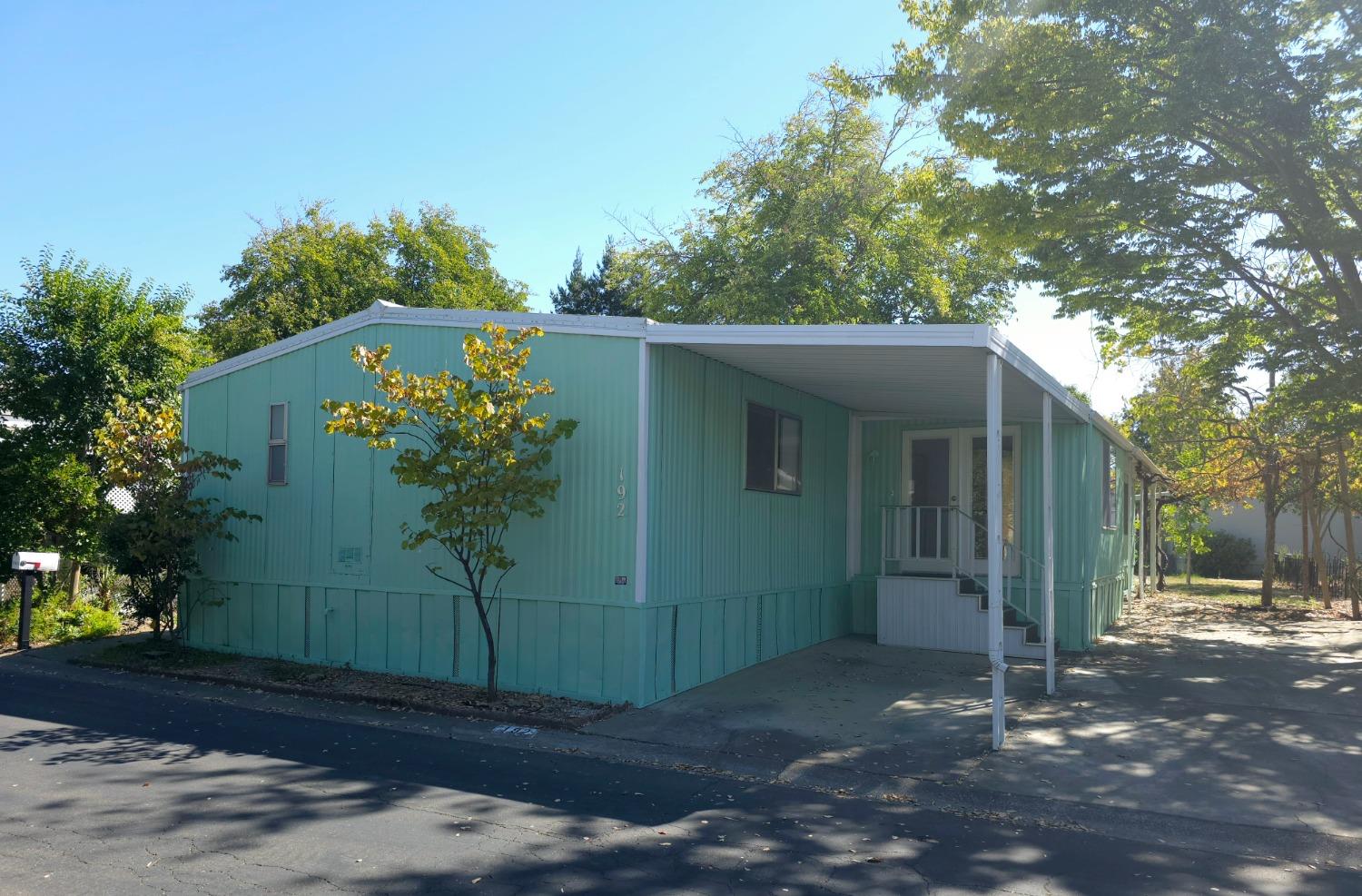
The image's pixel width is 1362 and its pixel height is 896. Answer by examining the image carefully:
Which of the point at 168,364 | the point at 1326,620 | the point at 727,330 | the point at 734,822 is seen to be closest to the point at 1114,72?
the point at 727,330

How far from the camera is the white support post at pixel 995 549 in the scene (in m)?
7.73

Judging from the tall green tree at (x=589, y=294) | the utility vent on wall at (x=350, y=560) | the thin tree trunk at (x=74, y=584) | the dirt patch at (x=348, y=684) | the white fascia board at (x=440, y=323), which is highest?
the tall green tree at (x=589, y=294)

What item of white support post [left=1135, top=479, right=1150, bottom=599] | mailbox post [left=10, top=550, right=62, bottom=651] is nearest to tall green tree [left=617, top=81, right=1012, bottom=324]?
white support post [left=1135, top=479, right=1150, bottom=599]

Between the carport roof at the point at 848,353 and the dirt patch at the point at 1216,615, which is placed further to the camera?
the dirt patch at the point at 1216,615

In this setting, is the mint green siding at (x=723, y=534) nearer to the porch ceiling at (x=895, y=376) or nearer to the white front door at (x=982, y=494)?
the porch ceiling at (x=895, y=376)

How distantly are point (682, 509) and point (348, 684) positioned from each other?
385 centimetres

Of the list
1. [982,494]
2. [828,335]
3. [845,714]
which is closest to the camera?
[828,335]

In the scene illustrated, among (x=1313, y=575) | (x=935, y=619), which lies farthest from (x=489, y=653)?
(x=1313, y=575)

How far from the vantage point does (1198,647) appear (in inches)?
529

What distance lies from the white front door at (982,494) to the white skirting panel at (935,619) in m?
0.75

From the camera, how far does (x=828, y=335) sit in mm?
8648

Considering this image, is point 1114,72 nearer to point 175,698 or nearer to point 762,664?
point 762,664

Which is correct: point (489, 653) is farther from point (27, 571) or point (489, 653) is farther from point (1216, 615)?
point (1216, 615)

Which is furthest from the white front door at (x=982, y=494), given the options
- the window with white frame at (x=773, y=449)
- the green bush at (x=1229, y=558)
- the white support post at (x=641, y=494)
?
the green bush at (x=1229, y=558)
